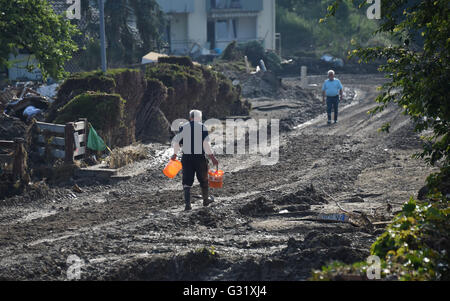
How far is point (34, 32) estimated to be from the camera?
49.9ft

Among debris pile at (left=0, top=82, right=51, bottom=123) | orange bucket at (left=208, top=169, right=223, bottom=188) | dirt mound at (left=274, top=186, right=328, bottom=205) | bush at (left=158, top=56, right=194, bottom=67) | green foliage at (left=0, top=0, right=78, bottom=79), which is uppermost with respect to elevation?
green foliage at (left=0, top=0, right=78, bottom=79)

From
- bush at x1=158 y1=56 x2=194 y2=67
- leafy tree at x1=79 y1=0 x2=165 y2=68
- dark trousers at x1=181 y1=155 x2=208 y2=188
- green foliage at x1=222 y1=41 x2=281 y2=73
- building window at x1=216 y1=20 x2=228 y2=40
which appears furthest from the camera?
building window at x1=216 y1=20 x2=228 y2=40

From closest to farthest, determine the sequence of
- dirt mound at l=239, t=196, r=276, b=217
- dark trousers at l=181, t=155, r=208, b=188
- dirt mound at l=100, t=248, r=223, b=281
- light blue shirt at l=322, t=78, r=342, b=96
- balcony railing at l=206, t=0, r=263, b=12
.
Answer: dirt mound at l=100, t=248, r=223, b=281, dirt mound at l=239, t=196, r=276, b=217, dark trousers at l=181, t=155, r=208, b=188, light blue shirt at l=322, t=78, r=342, b=96, balcony railing at l=206, t=0, r=263, b=12

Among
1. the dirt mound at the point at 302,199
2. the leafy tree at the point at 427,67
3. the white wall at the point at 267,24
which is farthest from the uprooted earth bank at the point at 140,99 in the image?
the white wall at the point at 267,24

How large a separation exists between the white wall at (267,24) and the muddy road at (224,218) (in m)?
37.7

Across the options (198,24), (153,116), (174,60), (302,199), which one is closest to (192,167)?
(302,199)

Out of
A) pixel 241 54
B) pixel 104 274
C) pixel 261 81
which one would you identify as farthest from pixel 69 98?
pixel 241 54

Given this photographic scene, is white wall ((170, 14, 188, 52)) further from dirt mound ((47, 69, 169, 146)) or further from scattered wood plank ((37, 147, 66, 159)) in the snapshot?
scattered wood plank ((37, 147, 66, 159))

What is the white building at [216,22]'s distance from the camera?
2063 inches

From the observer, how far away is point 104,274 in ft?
23.9

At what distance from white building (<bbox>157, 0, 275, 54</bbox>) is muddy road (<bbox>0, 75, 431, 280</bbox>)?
117 feet

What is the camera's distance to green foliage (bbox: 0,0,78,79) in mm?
14812

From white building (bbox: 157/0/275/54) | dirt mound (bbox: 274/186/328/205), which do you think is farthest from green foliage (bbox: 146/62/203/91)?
white building (bbox: 157/0/275/54)
